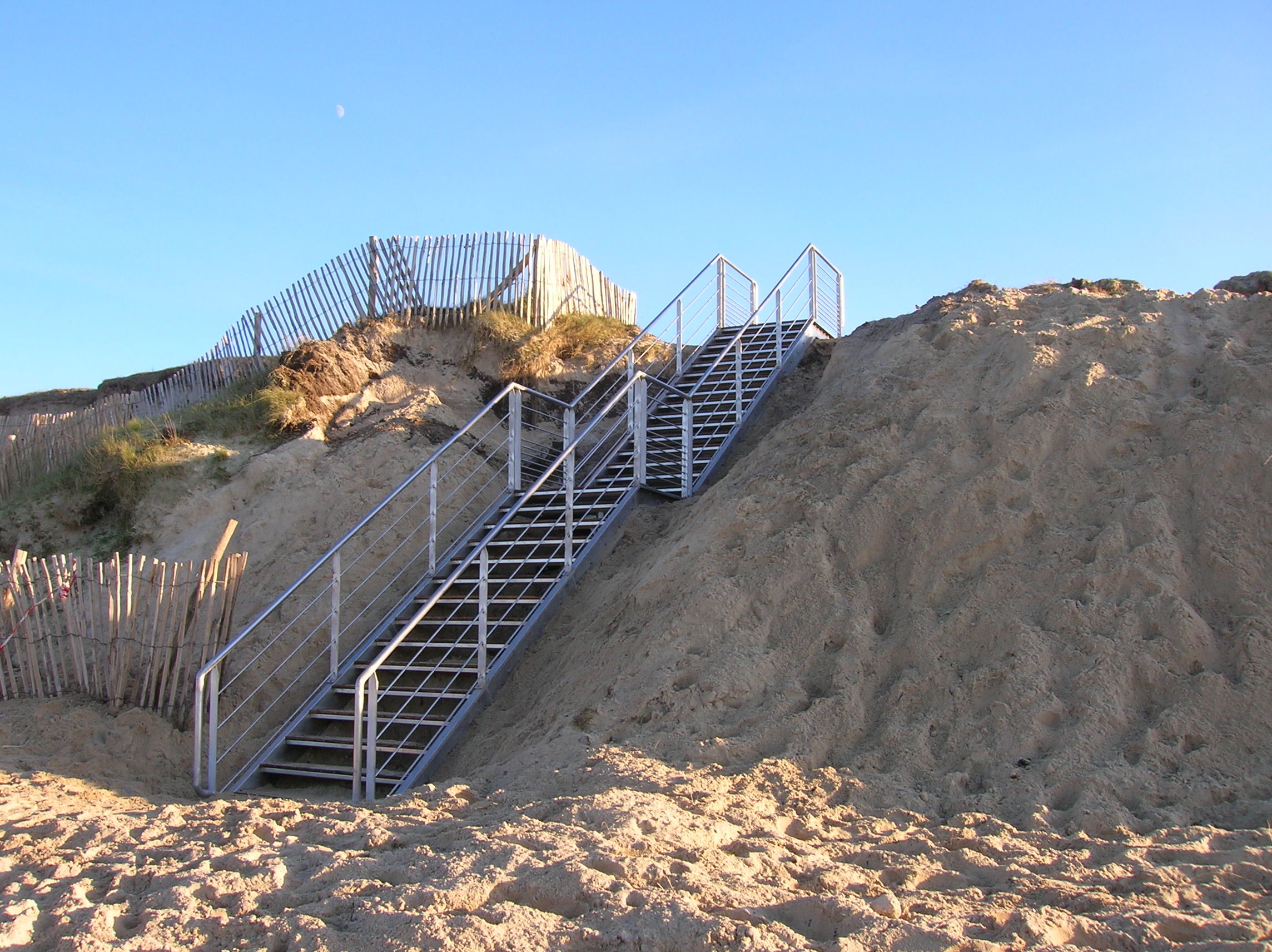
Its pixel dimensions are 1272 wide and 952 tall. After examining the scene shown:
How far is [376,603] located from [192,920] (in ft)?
17.0

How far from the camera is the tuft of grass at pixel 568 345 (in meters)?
12.2

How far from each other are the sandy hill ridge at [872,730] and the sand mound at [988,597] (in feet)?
0.07

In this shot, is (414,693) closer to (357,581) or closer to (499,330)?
(357,581)

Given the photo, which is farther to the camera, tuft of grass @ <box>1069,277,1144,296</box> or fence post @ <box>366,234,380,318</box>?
fence post @ <box>366,234,380,318</box>

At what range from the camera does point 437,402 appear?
11.7 meters

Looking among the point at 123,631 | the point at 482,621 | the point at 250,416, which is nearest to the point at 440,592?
the point at 482,621

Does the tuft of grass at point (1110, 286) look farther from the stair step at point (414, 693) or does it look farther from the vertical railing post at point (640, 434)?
the stair step at point (414, 693)

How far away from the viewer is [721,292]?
12.9 metres

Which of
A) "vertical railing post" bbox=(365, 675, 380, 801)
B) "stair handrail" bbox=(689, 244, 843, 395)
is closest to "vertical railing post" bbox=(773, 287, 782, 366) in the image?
"stair handrail" bbox=(689, 244, 843, 395)

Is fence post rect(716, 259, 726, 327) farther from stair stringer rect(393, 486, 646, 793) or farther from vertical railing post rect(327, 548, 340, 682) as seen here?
vertical railing post rect(327, 548, 340, 682)

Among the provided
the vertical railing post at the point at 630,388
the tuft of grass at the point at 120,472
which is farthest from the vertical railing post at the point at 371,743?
the tuft of grass at the point at 120,472

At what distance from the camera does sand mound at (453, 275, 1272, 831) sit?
4.99 m

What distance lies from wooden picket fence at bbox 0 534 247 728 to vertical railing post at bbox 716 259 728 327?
23.3 ft

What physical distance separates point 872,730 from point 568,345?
7.99 meters
